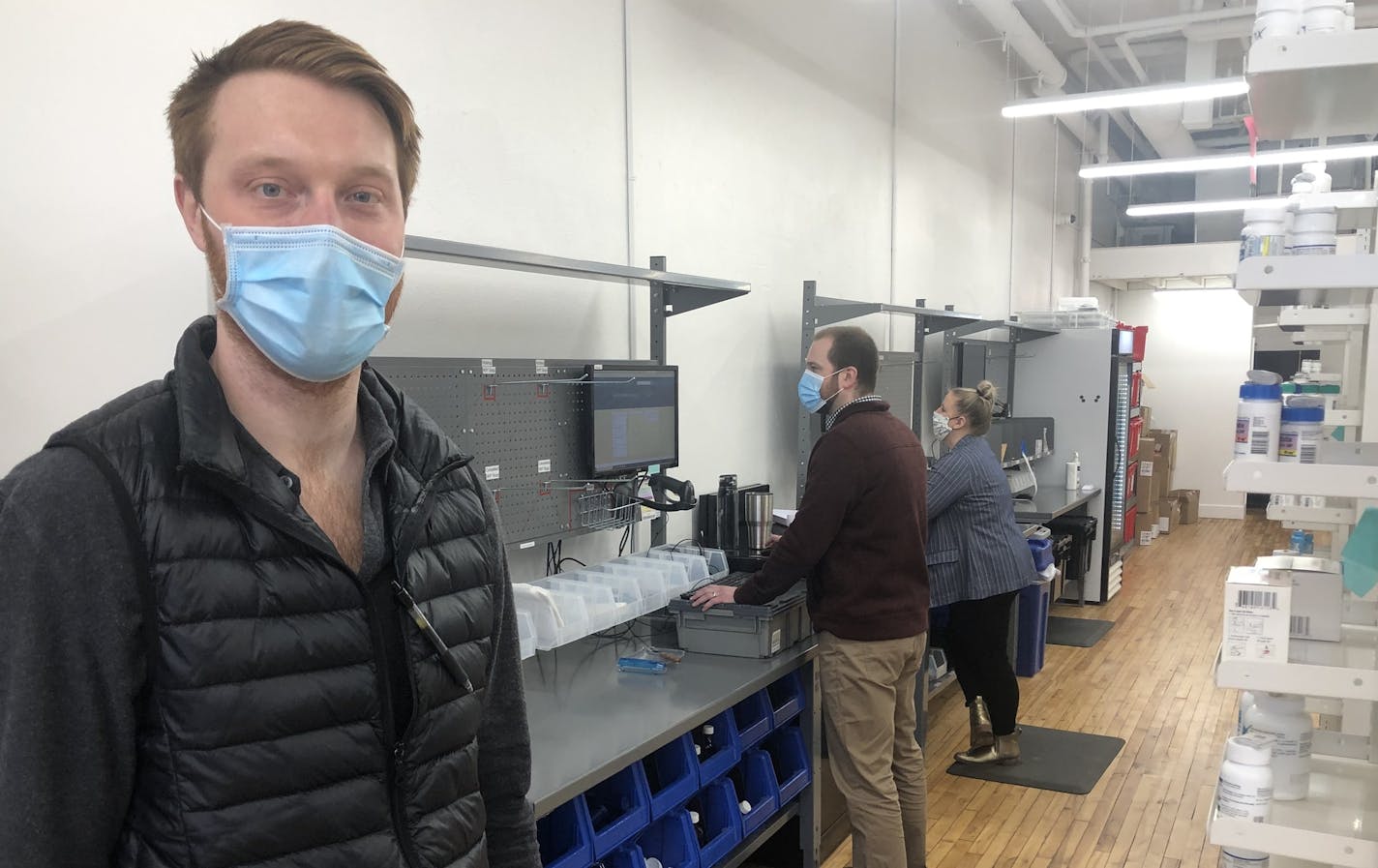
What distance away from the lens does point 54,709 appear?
813 millimetres

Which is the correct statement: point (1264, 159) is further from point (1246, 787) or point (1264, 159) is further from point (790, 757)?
point (1246, 787)

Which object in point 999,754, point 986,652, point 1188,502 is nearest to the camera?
point 986,652

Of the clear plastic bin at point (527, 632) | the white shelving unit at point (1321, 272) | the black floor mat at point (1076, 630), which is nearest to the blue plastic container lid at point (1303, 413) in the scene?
the white shelving unit at point (1321, 272)

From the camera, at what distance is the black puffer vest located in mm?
885

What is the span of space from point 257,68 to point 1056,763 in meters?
4.29

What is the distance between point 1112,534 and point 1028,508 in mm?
1915

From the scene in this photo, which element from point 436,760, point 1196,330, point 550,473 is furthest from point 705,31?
point 1196,330

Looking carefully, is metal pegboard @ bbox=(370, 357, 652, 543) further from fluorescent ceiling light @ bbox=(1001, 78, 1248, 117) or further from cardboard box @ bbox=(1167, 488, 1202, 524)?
cardboard box @ bbox=(1167, 488, 1202, 524)

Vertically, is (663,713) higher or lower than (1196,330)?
lower

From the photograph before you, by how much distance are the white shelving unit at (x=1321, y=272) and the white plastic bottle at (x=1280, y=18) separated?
1.34ft

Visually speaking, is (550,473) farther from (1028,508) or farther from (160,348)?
(1028,508)

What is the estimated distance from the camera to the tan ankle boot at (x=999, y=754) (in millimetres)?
4230

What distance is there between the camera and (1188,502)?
37.2ft

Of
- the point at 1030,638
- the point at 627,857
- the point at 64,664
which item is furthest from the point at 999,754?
the point at 64,664
